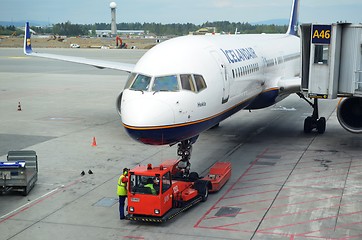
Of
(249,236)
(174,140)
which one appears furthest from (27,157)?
(249,236)

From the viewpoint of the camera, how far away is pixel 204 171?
19984 millimetres

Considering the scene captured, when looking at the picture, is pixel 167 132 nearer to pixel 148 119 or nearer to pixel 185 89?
pixel 148 119

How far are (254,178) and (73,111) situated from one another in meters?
18.6

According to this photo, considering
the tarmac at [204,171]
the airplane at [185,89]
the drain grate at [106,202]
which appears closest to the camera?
the tarmac at [204,171]

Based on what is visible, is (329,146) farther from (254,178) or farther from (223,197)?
(223,197)

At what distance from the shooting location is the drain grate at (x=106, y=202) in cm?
1634

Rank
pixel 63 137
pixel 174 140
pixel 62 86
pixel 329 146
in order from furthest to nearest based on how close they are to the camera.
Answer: pixel 62 86
pixel 63 137
pixel 329 146
pixel 174 140

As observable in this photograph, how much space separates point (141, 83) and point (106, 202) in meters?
3.89

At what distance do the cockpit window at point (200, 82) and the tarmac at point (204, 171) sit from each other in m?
3.54

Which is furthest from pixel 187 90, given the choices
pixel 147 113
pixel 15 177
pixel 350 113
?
pixel 350 113

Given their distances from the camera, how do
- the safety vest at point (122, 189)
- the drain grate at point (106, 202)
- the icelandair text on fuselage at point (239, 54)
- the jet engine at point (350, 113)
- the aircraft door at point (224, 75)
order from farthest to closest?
the jet engine at point (350, 113) → the icelandair text on fuselage at point (239, 54) → the aircraft door at point (224, 75) → the drain grate at point (106, 202) → the safety vest at point (122, 189)

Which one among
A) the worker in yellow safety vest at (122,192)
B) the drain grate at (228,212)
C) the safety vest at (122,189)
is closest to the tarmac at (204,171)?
the drain grate at (228,212)

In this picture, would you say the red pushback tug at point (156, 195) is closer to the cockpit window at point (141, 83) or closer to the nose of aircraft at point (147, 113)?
the nose of aircraft at point (147, 113)

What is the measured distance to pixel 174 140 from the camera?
15727 millimetres
